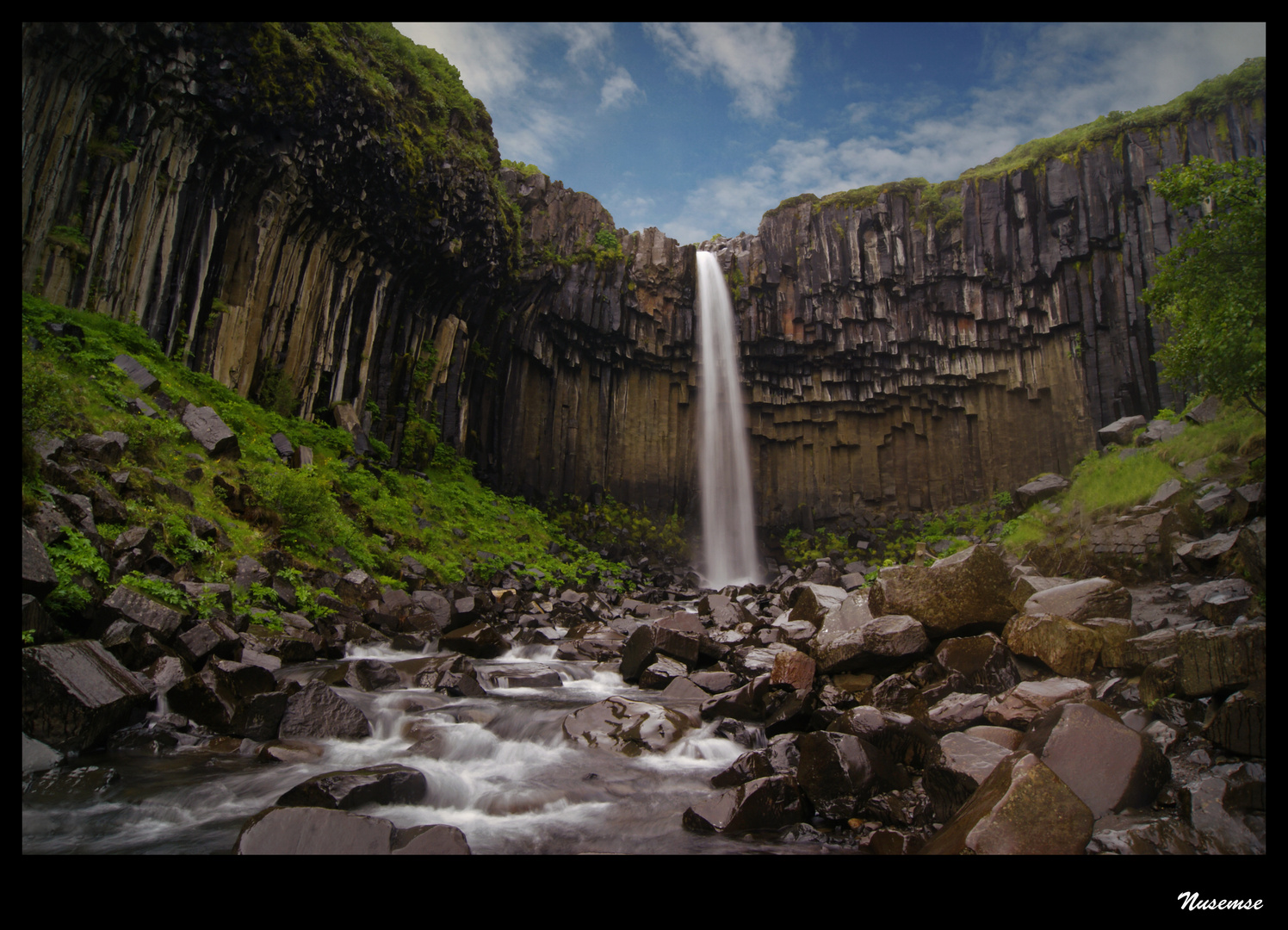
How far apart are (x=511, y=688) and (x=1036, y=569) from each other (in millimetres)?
9067

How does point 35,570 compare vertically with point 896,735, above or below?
above

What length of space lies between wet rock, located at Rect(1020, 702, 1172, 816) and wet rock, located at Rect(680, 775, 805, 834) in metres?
1.79

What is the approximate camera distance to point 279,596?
9.32 m

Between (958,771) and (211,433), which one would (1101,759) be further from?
(211,433)

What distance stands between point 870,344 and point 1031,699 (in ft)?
82.8

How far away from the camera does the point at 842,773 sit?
188 inches

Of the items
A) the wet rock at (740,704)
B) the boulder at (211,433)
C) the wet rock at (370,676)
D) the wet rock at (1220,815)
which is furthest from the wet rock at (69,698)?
the boulder at (211,433)

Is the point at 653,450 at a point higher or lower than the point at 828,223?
lower

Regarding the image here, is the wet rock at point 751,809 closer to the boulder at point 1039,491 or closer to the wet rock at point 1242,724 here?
the wet rock at point 1242,724

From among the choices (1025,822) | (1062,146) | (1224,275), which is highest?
(1062,146)

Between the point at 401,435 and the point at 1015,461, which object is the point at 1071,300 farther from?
the point at 401,435

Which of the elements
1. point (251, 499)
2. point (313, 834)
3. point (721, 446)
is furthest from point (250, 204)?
point (721, 446)
